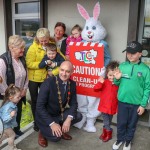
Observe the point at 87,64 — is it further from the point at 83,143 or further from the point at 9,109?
the point at 9,109

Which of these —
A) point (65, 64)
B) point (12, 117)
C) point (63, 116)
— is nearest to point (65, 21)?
point (65, 64)

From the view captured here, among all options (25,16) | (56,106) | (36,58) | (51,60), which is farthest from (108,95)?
(25,16)

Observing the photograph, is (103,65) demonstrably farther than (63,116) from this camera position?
Yes

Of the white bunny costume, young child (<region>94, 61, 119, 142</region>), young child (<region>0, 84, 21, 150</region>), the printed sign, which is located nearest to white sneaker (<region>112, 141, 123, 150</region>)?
young child (<region>94, 61, 119, 142</region>)

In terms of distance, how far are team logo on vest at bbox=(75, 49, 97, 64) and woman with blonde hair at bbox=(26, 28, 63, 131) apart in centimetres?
55

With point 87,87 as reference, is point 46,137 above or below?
below

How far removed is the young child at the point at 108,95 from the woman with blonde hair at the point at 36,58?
0.87m

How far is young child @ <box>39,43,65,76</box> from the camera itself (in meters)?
3.15

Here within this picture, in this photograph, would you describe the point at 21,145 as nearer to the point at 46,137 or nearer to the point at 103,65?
the point at 46,137

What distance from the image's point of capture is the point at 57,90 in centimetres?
300

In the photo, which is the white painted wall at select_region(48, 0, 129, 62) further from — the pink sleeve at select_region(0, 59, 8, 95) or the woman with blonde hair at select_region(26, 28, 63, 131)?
the pink sleeve at select_region(0, 59, 8, 95)

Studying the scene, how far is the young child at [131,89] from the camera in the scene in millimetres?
2688

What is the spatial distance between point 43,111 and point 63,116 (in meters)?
0.31

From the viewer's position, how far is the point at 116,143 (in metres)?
3.01
